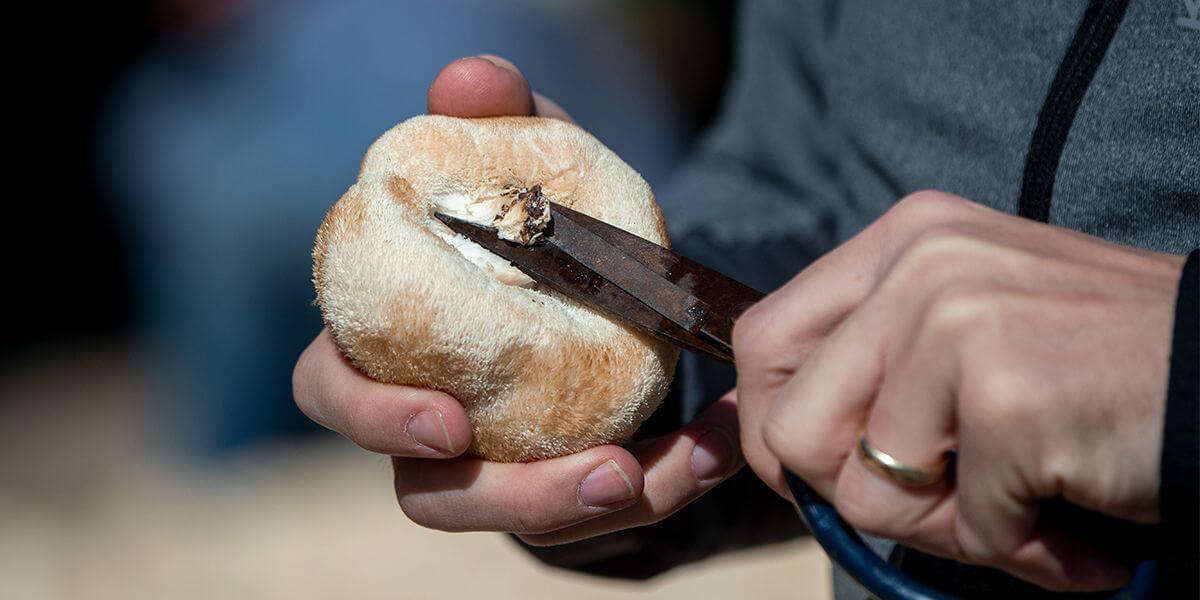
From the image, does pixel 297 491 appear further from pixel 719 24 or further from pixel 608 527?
pixel 719 24

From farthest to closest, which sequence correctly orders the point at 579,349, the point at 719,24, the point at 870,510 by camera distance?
the point at 719,24
the point at 579,349
the point at 870,510

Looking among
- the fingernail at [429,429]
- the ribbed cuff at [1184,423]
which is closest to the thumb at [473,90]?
the fingernail at [429,429]

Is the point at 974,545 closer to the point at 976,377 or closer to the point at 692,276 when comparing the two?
the point at 976,377

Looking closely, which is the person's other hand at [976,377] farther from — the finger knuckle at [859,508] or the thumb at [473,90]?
the thumb at [473,90]

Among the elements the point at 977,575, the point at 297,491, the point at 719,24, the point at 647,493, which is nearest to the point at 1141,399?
the point at 977,575

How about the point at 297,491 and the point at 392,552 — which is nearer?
the point at 392,552

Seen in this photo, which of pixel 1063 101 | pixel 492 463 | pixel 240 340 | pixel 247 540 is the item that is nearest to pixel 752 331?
pixel 492 463
